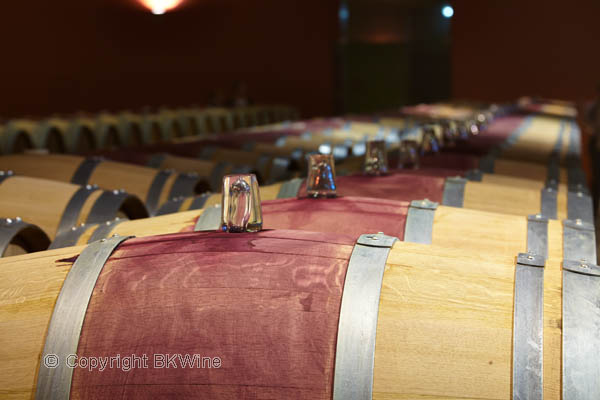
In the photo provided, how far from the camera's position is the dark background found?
8.04 m

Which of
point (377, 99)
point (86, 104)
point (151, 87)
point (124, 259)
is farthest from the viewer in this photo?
point (377, 99)

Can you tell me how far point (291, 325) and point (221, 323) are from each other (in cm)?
13

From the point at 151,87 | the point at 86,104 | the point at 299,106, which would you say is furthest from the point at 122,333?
the point at 299,106

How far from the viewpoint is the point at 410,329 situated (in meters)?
1.28

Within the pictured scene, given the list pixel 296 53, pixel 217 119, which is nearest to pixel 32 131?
pixel 217 119

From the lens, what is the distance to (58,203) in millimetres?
2543

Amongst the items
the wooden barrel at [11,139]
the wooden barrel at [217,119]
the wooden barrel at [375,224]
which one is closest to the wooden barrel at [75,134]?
the wooden barrel at [11,139]

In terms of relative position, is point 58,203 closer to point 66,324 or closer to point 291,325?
point 66,324

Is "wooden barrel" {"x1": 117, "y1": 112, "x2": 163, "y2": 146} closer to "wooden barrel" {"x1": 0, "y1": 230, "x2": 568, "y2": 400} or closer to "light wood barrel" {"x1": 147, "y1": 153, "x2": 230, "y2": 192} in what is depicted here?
"light wood barrel" {"x1": 147, "y1": 153, "x2": 230, "y2": 192}

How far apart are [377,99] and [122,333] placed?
1640 centimetres

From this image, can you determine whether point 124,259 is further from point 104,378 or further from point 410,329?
point 410,329

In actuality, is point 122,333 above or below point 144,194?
below

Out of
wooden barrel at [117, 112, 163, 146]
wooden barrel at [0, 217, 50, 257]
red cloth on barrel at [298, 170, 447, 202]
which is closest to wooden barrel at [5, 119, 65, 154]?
wooden barrel at [117, 112, 163, 146]

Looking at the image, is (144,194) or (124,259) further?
(144,194)
